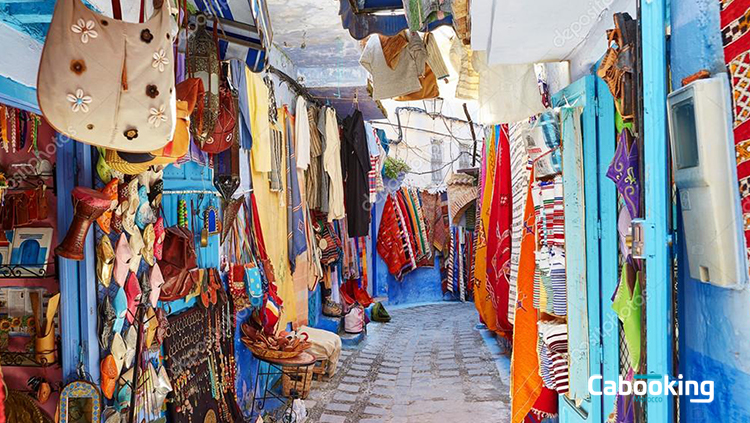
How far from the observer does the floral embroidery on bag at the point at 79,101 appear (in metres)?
1.56

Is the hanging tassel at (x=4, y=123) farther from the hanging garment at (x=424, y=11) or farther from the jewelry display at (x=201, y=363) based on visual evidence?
the hanging garment at (x=424, y=11)

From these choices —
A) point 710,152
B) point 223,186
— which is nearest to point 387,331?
point 223,186

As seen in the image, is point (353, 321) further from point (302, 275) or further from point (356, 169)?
point (302, 275)

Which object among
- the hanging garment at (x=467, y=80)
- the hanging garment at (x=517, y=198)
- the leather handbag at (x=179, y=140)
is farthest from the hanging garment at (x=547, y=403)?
the leather handbag at (x=179, y=140)

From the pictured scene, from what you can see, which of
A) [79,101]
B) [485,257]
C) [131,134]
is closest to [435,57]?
[131,134]

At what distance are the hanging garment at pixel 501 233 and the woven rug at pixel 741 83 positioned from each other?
347 centimetres

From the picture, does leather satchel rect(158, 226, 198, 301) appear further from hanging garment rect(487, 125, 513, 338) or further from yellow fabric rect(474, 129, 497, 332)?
yellow fabric rect(474, 129, 497, 332)

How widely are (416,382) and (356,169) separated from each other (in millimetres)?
2621

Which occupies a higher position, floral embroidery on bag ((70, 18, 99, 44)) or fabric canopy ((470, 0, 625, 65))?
fabric canopy ((470, 0, 625, 65))

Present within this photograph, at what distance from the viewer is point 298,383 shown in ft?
14.9

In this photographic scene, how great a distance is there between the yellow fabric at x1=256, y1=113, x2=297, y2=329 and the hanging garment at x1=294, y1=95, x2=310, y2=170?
278 mm

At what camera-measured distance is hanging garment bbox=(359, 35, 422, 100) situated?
3.44 metres

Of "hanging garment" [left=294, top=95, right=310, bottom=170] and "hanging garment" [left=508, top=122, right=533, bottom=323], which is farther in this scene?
"hanging garment" [left=294, top=95, right=310, bottom=170]

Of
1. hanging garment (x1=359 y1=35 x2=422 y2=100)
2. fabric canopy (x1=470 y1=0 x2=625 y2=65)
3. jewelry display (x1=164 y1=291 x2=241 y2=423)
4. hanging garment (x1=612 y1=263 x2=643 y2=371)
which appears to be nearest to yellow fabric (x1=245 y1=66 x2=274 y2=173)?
hanging garment (x1=359 y1=35 x2=422 y2=100)
